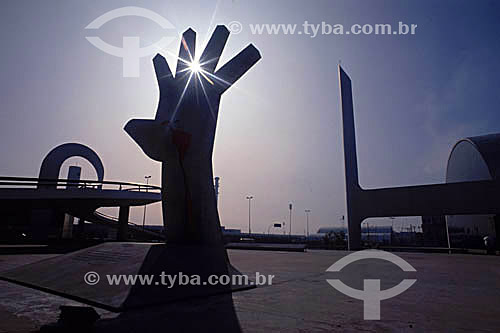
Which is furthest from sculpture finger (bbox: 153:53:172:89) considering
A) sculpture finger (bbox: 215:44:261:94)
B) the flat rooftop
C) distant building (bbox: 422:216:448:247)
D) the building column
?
distant building (bbox: 422:216:448:247)

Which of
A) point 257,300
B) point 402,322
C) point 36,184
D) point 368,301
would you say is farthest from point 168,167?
point 36,184

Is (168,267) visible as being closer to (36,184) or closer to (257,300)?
(257,300)

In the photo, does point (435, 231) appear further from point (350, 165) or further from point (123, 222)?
point (123, 222)

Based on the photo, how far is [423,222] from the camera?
5834cm

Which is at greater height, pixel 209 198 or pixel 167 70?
pixel 167 70

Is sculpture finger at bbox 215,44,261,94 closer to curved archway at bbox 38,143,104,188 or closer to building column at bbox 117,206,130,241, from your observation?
building column at bbox 117,206,130,241

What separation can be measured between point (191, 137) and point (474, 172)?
4272 cm

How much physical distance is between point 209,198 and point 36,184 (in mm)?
20884

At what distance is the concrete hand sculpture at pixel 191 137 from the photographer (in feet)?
35.7

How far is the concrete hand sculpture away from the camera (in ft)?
35.7

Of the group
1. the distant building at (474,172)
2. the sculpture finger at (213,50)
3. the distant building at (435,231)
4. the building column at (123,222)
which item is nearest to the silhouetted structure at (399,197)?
the distant building at (474,172)

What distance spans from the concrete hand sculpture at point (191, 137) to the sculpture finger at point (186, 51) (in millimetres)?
117

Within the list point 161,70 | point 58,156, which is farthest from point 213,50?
point 58,156

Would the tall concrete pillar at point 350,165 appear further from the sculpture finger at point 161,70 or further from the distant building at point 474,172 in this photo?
the sculpture finger at point 161,70
